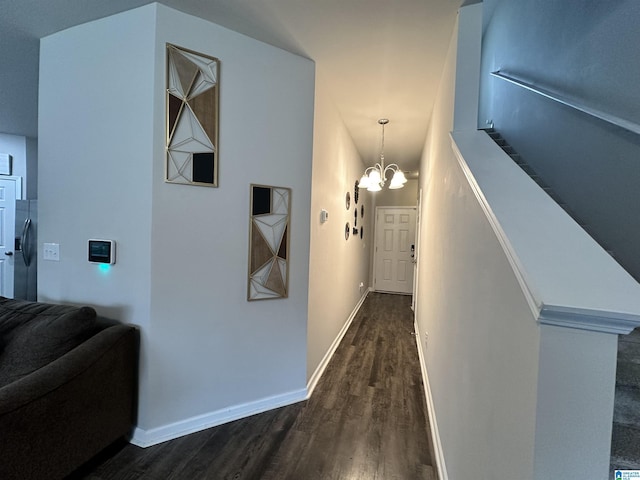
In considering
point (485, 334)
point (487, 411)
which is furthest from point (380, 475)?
point (485, 334)

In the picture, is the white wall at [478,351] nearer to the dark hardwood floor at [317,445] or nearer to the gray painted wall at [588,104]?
the dark hardwood floor at [317,445]

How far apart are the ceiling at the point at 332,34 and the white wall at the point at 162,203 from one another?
3.6 inches

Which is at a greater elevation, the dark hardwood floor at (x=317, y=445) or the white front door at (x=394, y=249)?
the white front door at (x=394, y=249)

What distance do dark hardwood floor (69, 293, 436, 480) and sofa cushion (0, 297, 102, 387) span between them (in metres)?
0.65

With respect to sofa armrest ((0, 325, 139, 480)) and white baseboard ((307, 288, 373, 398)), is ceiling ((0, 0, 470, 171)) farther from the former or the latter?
white baseboard ((307, 288, 373, 398))

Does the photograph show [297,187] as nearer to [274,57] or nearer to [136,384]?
[274,57]

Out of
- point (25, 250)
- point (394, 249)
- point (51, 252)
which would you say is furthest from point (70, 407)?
point (394, 249)

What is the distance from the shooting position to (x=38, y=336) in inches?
60.4

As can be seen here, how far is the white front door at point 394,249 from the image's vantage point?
6418 millimetres

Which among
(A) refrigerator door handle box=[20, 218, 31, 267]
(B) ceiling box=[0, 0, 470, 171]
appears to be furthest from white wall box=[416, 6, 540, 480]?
(A) refrigerator door handle box=[20, 218, 31, 267]

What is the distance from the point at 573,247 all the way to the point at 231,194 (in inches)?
70.0

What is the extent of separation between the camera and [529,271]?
692 millimetres

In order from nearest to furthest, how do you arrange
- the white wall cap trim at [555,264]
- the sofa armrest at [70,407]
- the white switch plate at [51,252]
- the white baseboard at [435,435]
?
the white wall cap trim at [555,264] → the sofa armrest at [70,407] → the white baseboard at [435,435] → the white switch plate at [51,252]

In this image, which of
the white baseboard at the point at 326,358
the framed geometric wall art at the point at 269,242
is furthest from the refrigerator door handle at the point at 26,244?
the white baseboard at the point at 326,358
